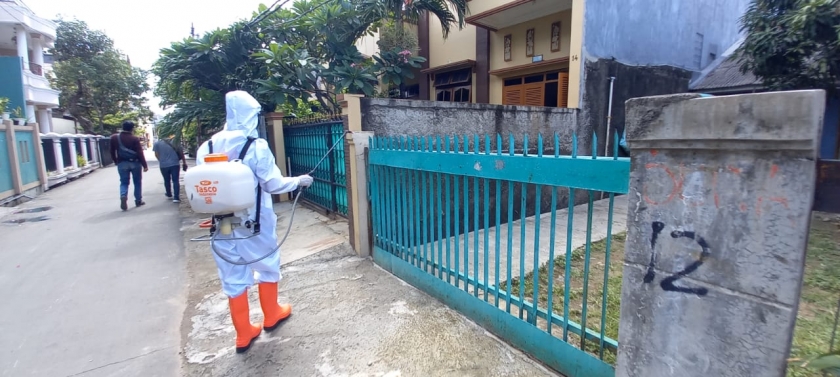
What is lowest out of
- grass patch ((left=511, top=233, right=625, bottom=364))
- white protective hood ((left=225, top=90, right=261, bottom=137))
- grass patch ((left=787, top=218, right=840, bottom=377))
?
grass patch ((left=787, top=218, right=840, bottom=377))

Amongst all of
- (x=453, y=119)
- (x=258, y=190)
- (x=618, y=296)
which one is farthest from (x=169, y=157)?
(x=618, y=296)

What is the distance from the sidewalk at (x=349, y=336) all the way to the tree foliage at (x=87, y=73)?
986 inches

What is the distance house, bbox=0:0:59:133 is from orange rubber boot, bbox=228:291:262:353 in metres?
19.1

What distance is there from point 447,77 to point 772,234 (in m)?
11.0

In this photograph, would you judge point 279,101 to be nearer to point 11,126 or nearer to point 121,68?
point 11,126

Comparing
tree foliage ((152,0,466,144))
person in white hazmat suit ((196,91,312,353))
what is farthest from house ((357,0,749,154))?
person in white hazmat suit ((196,91,312,353))

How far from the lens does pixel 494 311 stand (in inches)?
104

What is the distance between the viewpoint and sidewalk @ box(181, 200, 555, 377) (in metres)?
2.42

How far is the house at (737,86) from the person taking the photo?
7.53 metres

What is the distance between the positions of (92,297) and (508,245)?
3.81m

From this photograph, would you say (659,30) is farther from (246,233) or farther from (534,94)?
(246,233)

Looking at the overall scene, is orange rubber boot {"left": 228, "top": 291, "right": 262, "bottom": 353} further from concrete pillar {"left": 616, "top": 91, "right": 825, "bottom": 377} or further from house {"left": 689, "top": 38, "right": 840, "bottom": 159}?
house {"left": 689, "top": 38, "right": 840, "bottom": 159}

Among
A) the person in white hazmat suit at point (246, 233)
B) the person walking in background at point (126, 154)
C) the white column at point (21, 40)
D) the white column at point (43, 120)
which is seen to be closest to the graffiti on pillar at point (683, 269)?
the person in white hazmat suit at point (246, 233)

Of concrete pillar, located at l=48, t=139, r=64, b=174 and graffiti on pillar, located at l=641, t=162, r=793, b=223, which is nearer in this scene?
graffiti on pillar, located at l=641, t=162, r=793, b=223
